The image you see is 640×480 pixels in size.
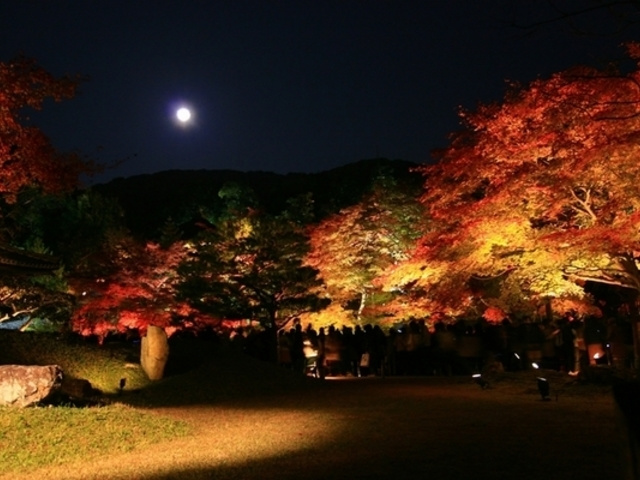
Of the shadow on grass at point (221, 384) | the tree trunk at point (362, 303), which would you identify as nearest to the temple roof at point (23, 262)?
the shadow on grass at point (221, 384)

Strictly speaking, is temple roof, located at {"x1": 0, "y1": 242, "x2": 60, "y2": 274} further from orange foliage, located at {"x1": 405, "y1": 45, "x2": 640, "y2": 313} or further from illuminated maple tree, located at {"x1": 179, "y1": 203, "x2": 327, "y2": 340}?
illuminated maple tree, located at {"x1": 179, "y1": 203, "x2": 327, "y2": 340}

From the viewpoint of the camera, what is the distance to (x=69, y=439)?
9.27 metres

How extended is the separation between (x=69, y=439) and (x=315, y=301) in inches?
561

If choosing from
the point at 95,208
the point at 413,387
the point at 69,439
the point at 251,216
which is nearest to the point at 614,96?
the point at 413,387

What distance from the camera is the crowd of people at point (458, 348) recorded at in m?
18.4

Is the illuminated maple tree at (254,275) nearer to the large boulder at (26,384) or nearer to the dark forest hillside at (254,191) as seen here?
the large boulder at (26,384)

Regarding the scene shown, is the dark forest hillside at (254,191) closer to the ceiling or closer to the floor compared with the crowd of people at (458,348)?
→ closer to the ceiling

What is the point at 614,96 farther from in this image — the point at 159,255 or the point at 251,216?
the point at 159,255

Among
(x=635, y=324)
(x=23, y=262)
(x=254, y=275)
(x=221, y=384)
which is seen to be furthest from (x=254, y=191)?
(x=23, y=262)

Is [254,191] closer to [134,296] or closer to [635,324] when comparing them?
[134,296]

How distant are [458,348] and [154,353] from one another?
9.19 meters

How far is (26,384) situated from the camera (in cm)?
1135

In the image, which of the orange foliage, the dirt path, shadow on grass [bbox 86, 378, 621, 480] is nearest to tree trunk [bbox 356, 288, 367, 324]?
the orange foliage

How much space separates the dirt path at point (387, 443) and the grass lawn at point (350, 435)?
2 cm
